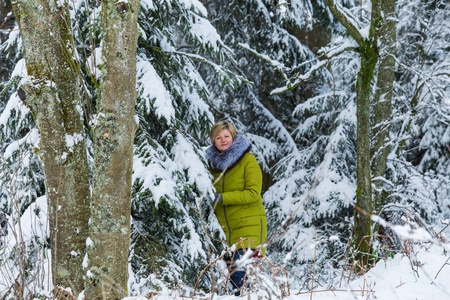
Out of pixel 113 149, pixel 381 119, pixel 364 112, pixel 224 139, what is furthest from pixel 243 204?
pixel 381 119

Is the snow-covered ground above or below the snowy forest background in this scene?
below

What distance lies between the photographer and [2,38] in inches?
266

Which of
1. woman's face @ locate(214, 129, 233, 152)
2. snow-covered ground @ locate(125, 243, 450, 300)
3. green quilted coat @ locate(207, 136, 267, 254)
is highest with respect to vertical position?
woman's face @ locate(214, 129, 233, 152)

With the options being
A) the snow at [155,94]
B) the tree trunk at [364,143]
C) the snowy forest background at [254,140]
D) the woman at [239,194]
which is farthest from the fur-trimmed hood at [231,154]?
the tree trunk at [364,143]

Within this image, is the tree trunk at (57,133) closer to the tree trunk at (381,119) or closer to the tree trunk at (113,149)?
the tree trunk at (113,149)

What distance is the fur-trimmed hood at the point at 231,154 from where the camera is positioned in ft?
11.2

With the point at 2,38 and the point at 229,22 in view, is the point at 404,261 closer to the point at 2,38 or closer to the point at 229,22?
the point at 229,22

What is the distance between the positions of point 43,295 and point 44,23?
5.25 ft

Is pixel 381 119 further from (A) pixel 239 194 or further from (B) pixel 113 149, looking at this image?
(B) pixel 113 149

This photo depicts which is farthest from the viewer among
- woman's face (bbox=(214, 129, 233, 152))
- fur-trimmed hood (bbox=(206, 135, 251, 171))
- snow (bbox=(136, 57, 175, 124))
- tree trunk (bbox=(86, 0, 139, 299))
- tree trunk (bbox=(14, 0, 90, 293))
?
snow (bbox=(136, 57, 175, 124))

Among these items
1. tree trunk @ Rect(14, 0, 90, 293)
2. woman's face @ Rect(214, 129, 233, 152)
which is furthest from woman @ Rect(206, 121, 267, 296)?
tree trunk @ Rect(14, 0, 90, 293)

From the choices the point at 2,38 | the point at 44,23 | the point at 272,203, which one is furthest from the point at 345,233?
the point at 2,38

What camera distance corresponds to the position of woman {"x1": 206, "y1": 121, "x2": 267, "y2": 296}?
3.32m

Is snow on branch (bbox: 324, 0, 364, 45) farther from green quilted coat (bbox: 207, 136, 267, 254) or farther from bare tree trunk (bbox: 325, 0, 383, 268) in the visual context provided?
green quilted coat (bbox: 207, 136, 267, 254)
